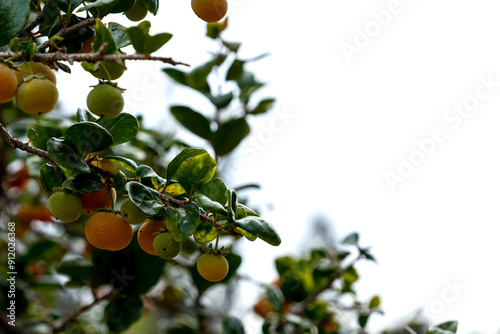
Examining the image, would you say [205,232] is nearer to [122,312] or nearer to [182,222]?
[182,222]

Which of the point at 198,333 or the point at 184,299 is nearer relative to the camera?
the point at 198,333

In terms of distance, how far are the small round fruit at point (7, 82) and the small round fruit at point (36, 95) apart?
0.02 metres

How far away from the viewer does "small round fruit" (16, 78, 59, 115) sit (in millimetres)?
872

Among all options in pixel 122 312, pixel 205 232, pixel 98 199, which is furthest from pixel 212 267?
pixel 122 312

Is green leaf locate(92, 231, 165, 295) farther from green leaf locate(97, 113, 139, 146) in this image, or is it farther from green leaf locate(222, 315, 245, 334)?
green leaf locate(97, 113, 139, 146)

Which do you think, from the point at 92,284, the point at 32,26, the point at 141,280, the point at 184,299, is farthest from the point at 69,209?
the point at 184,299

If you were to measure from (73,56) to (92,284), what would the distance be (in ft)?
3.75

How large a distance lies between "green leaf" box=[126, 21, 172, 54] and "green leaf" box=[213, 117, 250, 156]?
1.01m

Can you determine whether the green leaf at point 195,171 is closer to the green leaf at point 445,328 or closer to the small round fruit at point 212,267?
the small round fruit at point 212,267

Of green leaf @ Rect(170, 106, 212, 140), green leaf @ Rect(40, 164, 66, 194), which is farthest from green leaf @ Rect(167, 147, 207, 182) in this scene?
green leaf @ Rect(170, 106, 212, 140)

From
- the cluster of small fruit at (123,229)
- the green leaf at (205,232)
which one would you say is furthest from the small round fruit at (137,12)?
the green leaf at (205,232)

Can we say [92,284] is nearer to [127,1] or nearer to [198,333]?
[198,333]

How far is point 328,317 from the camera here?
2025mm

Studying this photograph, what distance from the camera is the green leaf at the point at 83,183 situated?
2.96 feet
